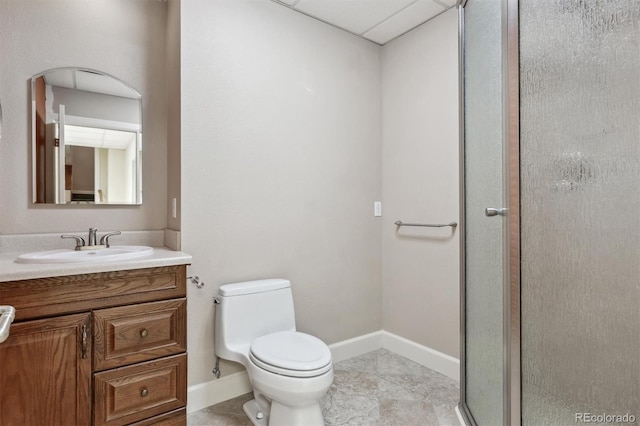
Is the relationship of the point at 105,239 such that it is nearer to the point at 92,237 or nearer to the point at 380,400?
the point at 92,237

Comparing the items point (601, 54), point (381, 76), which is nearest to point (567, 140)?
point (601, 54)

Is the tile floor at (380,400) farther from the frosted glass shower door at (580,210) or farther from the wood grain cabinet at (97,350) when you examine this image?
the frosted glass shower door at (580,210)

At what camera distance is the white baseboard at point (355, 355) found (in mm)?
1871

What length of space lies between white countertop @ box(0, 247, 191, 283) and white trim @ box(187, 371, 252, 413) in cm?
79

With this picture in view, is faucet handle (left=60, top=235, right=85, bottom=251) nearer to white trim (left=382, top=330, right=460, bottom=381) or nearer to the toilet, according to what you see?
the toilet

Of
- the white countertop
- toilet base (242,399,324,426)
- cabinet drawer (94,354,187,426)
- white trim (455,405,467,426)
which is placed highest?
the white countertop

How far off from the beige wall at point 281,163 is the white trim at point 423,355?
0.19 meters

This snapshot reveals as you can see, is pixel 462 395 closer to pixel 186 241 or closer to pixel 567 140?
pixel 567 140

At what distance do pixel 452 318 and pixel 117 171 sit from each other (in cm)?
229

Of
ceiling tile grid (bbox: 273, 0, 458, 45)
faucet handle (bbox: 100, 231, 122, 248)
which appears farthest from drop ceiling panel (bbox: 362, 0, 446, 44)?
faucet handle (bbox: 100, 231, 122, 248)

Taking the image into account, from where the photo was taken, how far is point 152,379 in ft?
4.96

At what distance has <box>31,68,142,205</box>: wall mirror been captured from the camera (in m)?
1.74

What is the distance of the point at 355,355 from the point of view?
2.54 metres

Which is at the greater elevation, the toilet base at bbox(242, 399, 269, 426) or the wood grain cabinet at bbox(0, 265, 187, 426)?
the wood grain cabinet at bbox(0, 265, 187, 426)
